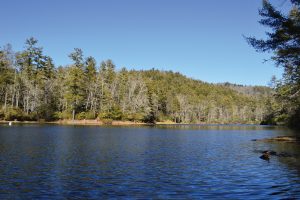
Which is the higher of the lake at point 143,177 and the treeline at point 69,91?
the treeline at point 69,91

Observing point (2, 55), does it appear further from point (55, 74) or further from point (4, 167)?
point (4, 167)

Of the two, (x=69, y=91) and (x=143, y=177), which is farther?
(x=69, y=91)

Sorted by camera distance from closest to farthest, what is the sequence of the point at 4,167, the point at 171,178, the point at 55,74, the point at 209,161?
the point at 171,178 → the point at 4,167 → the point at 209,161 → the point at 55,74

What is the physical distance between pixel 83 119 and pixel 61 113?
8.56 m

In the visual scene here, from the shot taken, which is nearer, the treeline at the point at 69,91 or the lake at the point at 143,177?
the lake at the point at 143,177

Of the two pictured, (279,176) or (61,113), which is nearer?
(279,176)

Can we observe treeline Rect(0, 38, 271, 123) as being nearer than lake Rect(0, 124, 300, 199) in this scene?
No

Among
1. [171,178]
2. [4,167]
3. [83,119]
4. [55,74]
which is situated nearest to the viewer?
[171,178]

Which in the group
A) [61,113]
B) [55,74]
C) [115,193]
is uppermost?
[55,74]

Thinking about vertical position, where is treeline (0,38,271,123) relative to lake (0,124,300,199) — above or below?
above

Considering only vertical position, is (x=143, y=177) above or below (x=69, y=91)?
below

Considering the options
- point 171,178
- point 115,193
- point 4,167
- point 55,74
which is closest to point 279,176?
point 171,178

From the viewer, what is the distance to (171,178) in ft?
66.4

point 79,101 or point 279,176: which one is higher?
point 79,101
